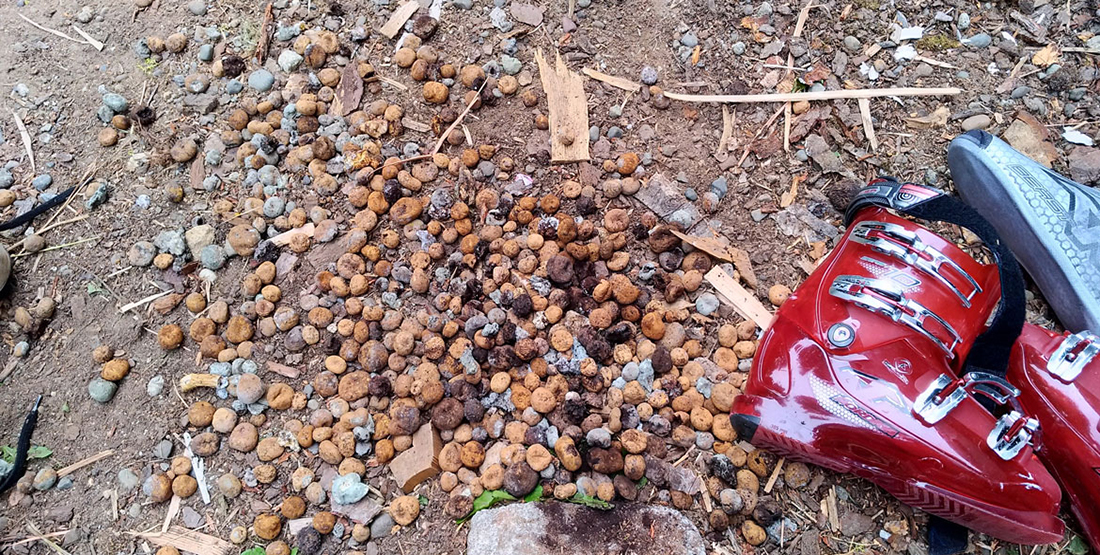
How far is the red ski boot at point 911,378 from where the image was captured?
166 cm

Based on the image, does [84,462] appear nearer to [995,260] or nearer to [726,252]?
[726,252]

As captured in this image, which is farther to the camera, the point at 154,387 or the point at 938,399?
the point at 154,387

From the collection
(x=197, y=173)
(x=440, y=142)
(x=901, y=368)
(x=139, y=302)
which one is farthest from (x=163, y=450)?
(x=901, y=368)

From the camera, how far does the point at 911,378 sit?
5.84ft

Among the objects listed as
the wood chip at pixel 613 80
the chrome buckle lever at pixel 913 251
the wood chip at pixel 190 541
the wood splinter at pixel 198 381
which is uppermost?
the wood chip at pixel 613 80

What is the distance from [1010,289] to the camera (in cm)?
167

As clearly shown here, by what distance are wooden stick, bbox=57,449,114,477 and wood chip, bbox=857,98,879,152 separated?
8.39 feet

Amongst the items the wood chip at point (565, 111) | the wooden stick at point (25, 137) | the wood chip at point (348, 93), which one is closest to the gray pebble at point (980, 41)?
the wood chip at point (565, 111)

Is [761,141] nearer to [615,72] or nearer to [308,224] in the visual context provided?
[615,72]

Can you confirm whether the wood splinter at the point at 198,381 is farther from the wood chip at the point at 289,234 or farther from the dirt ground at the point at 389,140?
→ the wood chip at the point at 289,234

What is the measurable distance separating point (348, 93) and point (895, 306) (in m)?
1.91

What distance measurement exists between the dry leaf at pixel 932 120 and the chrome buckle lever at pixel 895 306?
2.64ft

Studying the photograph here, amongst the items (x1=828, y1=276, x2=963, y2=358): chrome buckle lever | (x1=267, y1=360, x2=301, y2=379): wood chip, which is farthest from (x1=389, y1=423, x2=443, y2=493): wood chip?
(x1=828, y1=276, x2=963, y2=358): chrome buckle lever

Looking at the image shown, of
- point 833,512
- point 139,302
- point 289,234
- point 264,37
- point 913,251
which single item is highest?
point 264,37
